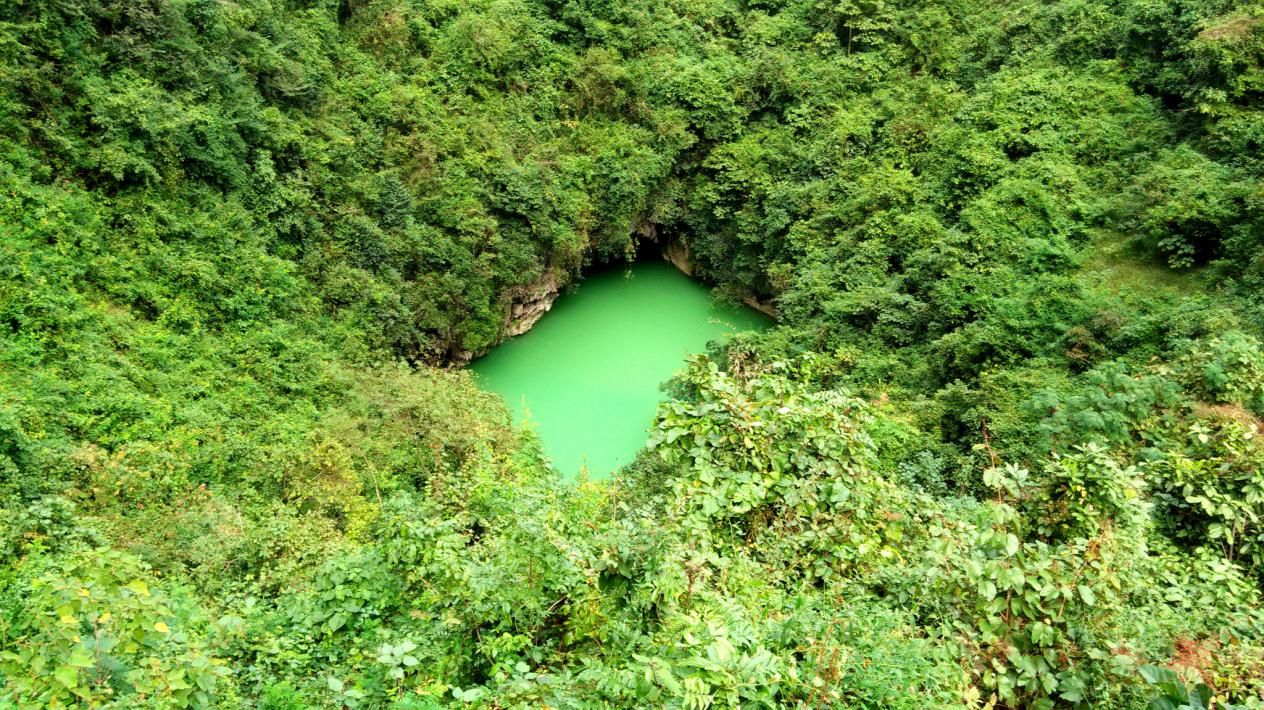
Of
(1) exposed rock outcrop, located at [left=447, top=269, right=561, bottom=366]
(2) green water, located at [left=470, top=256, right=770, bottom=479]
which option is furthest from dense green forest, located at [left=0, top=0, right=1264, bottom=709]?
(2) green water, located at [left=470, top=256, right=770, bottom=479]

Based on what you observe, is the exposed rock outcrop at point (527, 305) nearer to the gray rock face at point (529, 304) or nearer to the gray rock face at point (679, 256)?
the gray rock face at point (529, 304)

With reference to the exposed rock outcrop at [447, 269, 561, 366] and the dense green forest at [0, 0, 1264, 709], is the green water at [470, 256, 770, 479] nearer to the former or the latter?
the exposed rock outcrop at [447, 269, 561, 366]

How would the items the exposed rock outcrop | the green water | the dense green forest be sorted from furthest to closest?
the exposed rock outcrop < the green water < the dense green forest

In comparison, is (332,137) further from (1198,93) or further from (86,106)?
(1198,93)

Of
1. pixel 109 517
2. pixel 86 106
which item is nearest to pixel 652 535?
pixel 109 517

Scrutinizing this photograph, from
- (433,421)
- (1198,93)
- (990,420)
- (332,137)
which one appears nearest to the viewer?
(990,420)

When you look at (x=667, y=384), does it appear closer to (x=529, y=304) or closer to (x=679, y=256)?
Answer: (x=529, y=304)
